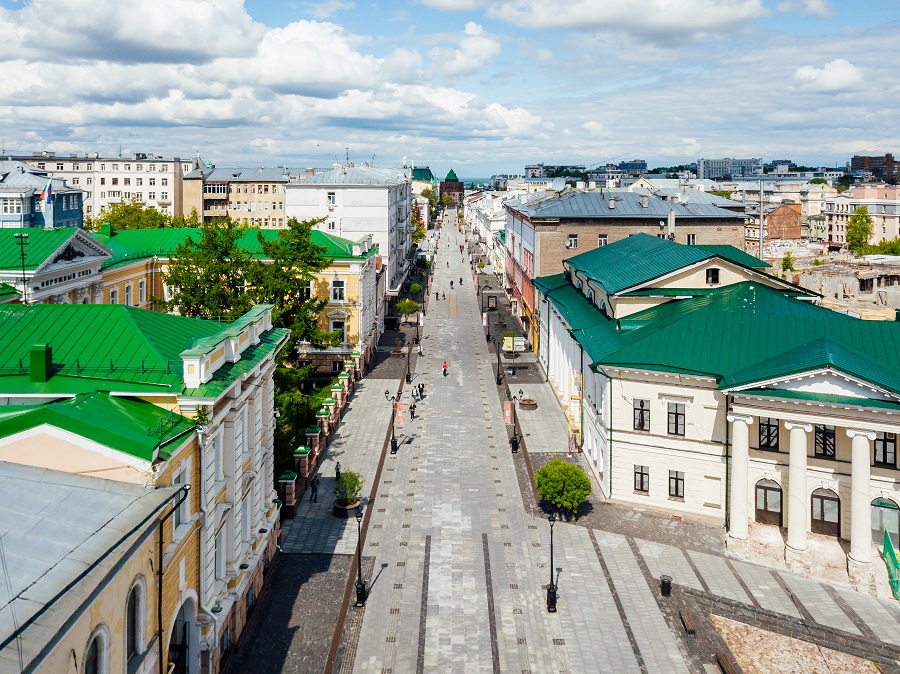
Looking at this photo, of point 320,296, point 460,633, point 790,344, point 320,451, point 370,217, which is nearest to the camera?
point 460,633

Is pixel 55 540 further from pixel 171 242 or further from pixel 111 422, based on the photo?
pixel 171 242

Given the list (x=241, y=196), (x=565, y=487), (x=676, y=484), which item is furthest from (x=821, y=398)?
(x=241, y=196)

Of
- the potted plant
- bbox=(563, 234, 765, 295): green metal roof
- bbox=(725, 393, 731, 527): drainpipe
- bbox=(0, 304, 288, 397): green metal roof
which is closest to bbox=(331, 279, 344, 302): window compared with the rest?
bbox=(563, 234, 765, 295): green metal roof

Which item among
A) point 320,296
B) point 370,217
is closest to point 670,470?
point 320,296

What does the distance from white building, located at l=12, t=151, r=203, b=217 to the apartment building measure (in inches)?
469

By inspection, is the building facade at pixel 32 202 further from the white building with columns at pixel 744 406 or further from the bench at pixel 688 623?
the bench at pixel 688 623

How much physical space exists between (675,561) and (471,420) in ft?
64.3

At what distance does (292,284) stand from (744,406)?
87.3ft

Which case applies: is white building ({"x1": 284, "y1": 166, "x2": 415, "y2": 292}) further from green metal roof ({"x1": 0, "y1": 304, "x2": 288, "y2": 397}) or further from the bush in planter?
green metal roof ({"x1": 0, "y1": 304, "x2": 288, "y2": 397})

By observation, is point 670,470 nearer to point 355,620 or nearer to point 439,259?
point 355,620

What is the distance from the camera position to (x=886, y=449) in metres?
28.1

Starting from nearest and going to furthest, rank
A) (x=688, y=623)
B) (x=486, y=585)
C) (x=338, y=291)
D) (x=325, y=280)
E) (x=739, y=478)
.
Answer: (x=688, y=623) → (x=486, y=585) → (x=739, y=478) → (x=325, y=280) → (x=338, y=291)

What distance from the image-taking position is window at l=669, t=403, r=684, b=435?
31484 millimetres

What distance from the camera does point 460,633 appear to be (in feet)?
76.8
